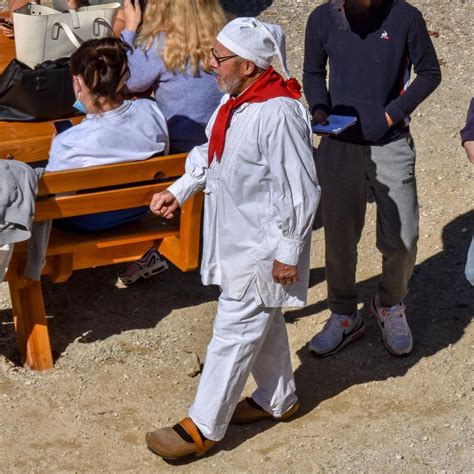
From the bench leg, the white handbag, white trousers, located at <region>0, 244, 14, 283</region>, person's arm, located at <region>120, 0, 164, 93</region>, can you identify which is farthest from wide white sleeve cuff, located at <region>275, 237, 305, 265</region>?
the white handbag

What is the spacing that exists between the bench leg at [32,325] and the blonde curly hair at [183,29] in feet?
4.25

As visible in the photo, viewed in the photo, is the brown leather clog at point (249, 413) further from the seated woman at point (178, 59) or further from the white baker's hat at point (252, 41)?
the white baker's hat at point (252, 41)

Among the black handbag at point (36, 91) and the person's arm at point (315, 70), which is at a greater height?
the person's arm at point (315, 70)

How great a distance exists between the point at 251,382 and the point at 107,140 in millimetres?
1332

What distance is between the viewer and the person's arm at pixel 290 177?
4.00 metres

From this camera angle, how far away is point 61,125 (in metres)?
5.38

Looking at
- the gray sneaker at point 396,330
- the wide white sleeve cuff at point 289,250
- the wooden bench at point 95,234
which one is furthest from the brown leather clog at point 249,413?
the wide white sleeve cuff at point 289,250

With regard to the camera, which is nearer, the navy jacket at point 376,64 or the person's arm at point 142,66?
the navy jacket at point 376,64

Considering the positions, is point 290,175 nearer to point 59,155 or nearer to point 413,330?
point 59,155

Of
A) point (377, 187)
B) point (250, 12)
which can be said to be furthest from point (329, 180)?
point (250, 12)

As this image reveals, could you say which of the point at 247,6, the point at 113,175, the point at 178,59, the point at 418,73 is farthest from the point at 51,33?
the point at 247,6

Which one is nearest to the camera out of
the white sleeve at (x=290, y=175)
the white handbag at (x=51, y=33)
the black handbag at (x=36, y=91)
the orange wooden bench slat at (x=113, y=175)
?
the white sleeve at (x=290, y=175)

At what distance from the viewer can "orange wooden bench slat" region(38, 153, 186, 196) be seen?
16.0 feet

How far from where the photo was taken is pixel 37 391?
5090mm
